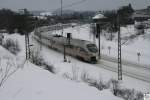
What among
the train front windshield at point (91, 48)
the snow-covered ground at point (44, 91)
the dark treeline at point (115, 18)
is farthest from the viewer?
the dark treeline at point (115, 18)

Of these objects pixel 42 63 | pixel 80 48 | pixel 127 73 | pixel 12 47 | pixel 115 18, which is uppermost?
pixel 115 18

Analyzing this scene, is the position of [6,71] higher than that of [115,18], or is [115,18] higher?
[115,18]

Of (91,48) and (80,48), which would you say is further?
(80,48)

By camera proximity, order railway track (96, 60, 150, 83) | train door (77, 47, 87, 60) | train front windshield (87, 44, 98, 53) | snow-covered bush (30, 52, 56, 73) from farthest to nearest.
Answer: train door (77, 47, 87, 60)
train front windshield (87, 44, 98, 53)
snow-covered bush (30, 52, 56, 73)
railway track (96, 60, 150, 83)

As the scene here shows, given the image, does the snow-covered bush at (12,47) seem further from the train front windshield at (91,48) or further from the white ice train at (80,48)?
the train front windshield at (91,48)

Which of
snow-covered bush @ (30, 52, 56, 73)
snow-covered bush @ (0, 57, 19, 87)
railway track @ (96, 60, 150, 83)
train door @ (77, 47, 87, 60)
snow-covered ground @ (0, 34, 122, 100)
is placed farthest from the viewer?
train door @ (77, 47, 87, 60)

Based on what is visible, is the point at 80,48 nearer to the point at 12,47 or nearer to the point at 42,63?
the point at 42,63

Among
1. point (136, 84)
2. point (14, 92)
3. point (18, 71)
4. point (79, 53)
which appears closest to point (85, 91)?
point (14, 92)

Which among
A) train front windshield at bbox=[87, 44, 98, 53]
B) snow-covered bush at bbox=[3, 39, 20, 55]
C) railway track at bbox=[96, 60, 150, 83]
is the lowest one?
railway track at bbox=[96, 60, 150, 83]

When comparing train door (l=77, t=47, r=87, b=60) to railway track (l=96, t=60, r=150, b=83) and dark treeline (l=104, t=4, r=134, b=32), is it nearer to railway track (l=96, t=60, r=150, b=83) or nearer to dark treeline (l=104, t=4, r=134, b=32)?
railway track (l=96, t=60, r=150, b=83)

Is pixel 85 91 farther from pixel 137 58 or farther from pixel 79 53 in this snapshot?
pixel 137 58

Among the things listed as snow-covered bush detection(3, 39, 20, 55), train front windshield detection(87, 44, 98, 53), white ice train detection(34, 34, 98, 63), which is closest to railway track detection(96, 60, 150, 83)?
white ice train detection(34, 34, 98, 63)

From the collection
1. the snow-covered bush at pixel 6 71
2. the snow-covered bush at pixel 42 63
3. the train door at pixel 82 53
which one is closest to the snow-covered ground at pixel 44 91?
the snow-covered bush at pixel 6 71

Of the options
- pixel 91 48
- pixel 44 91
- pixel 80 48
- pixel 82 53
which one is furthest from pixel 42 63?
pixel 44 91
